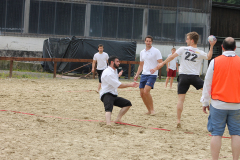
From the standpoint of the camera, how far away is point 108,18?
848 inches

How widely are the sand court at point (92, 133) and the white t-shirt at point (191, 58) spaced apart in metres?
1.13

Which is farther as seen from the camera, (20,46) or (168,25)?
(168,25)

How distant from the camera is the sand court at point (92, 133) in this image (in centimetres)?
427

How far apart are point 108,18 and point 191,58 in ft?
53.3

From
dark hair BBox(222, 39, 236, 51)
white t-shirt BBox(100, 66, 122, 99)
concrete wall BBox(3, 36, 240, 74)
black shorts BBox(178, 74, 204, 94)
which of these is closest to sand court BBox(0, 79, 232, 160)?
white t-shirt BBox(100, 66, 122, 99)

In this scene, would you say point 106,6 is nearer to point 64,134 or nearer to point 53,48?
point 53,48

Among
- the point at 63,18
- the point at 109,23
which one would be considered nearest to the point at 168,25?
the point at 109,23

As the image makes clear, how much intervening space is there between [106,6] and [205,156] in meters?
18.3

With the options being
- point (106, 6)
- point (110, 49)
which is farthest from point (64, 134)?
point (106, 6)

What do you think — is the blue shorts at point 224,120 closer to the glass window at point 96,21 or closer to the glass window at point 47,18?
the glass window at point 96,21

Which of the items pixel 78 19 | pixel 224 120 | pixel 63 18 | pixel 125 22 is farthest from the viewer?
pixel 125 22

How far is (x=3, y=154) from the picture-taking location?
3971mm

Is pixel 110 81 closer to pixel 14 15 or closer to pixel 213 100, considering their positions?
pixel 213 100

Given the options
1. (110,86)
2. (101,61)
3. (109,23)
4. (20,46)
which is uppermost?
(109,23)
